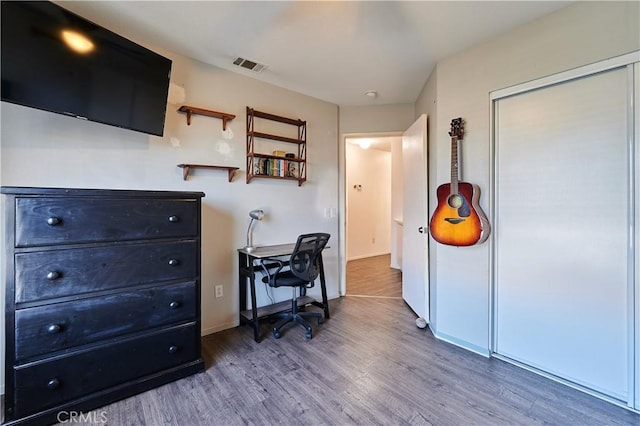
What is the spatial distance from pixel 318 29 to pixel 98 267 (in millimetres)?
2146

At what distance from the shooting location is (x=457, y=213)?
233 cm

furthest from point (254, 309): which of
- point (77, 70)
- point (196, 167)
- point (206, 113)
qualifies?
point (77, 70)

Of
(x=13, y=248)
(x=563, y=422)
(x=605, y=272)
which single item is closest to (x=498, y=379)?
(x=563, y=422)

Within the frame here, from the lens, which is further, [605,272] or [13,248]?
[605,272]

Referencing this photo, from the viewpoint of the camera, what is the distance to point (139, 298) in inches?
70.8

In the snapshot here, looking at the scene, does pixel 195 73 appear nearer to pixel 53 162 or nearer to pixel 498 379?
pixel 53 162

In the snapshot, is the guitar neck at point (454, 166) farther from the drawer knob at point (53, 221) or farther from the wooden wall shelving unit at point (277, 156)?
the drawer knob at point (53, 221)

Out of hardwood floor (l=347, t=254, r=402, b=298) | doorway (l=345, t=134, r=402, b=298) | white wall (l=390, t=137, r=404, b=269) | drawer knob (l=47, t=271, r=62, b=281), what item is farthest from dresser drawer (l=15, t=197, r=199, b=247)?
white wall (l=390, t=137, r=404, b=269)

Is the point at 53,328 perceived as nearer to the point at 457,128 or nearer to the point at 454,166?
the point at 454,166

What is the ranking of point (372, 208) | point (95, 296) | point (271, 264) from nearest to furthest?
1. point (95, 296)
2. point (271, 264)
3. point (372, 208)

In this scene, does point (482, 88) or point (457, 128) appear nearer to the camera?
point (482, 88)

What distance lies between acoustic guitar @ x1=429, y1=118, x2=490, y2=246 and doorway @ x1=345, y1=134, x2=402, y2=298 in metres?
2.37

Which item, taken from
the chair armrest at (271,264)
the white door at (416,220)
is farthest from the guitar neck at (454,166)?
the chair armrest at (271,264)

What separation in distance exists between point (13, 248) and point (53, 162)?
754 millimetres
